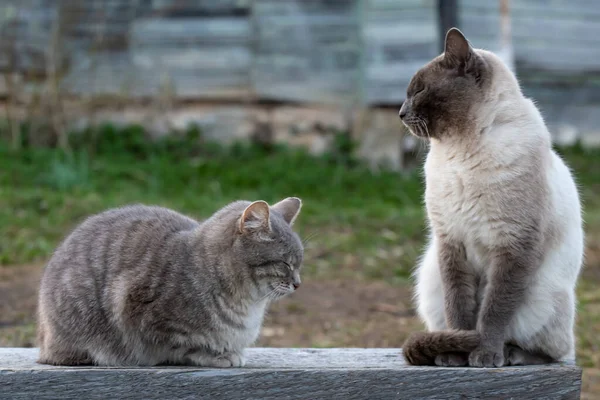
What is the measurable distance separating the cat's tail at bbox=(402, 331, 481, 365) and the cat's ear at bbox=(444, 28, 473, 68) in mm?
1013

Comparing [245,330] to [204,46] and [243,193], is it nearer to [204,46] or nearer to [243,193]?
[243,193]

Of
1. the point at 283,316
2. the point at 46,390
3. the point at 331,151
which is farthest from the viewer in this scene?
the point at 331,151

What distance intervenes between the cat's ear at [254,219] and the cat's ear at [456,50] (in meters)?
0.91

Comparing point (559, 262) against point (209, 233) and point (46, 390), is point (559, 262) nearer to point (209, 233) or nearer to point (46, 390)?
point (209, 233)

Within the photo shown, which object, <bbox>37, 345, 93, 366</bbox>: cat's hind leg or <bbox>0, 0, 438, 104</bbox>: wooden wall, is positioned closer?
<bbox>37, 345, 93, 366</bbox>: cat's hind leg

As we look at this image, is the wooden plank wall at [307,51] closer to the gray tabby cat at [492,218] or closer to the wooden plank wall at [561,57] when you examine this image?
the wooden plank wall at [561,57]

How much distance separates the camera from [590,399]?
4680 millimetres

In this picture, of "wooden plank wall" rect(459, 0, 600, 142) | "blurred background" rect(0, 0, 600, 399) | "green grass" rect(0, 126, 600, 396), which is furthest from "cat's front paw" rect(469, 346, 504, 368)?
"wooden plank wall" rect(459, 0, 600, 142)

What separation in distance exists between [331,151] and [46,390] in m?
6.73

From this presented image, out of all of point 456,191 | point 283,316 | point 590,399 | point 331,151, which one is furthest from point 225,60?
point 456,191

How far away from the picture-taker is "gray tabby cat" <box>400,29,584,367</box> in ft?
10.2

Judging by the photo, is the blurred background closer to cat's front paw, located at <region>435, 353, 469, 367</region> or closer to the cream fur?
the cream fur

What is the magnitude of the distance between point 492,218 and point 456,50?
0.66m

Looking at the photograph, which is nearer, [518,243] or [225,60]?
[518,243]
